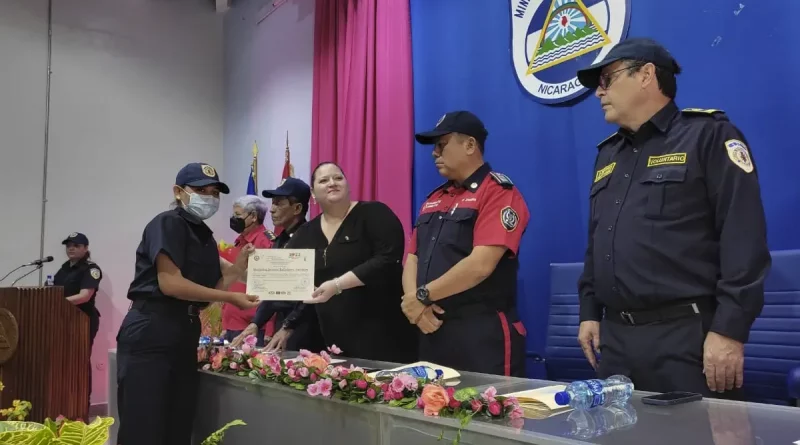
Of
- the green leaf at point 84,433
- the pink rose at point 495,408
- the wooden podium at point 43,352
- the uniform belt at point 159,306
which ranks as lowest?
the wooden podium at point 43,352

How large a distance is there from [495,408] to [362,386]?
0.37m

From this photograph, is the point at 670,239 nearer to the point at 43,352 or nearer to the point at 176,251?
the point at 176,251

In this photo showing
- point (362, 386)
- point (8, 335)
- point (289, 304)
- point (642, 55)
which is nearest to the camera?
point (362, 386)

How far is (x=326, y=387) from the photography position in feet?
4.83

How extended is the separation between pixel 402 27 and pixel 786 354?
2596 millimetres

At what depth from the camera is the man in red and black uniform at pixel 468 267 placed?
2066 millimetres

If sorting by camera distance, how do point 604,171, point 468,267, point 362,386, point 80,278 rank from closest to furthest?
1. point 362,386
2. point 604,171
3. point 468,267
4. point 80,278

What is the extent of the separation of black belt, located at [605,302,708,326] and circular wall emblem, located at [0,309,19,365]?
282 centimetres

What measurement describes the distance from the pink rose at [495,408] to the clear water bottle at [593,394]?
0.46ft

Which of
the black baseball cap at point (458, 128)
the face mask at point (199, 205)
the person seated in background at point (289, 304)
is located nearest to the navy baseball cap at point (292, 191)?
the person seated in background at point (289, 304)

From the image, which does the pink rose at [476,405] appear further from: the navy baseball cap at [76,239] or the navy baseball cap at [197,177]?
the navy baseball cap at [76,239]

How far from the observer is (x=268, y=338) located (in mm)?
2666

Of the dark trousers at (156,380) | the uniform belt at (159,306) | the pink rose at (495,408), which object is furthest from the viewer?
the uniform belt at (159,306)

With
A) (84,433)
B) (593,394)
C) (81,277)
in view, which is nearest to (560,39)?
(593,394)
